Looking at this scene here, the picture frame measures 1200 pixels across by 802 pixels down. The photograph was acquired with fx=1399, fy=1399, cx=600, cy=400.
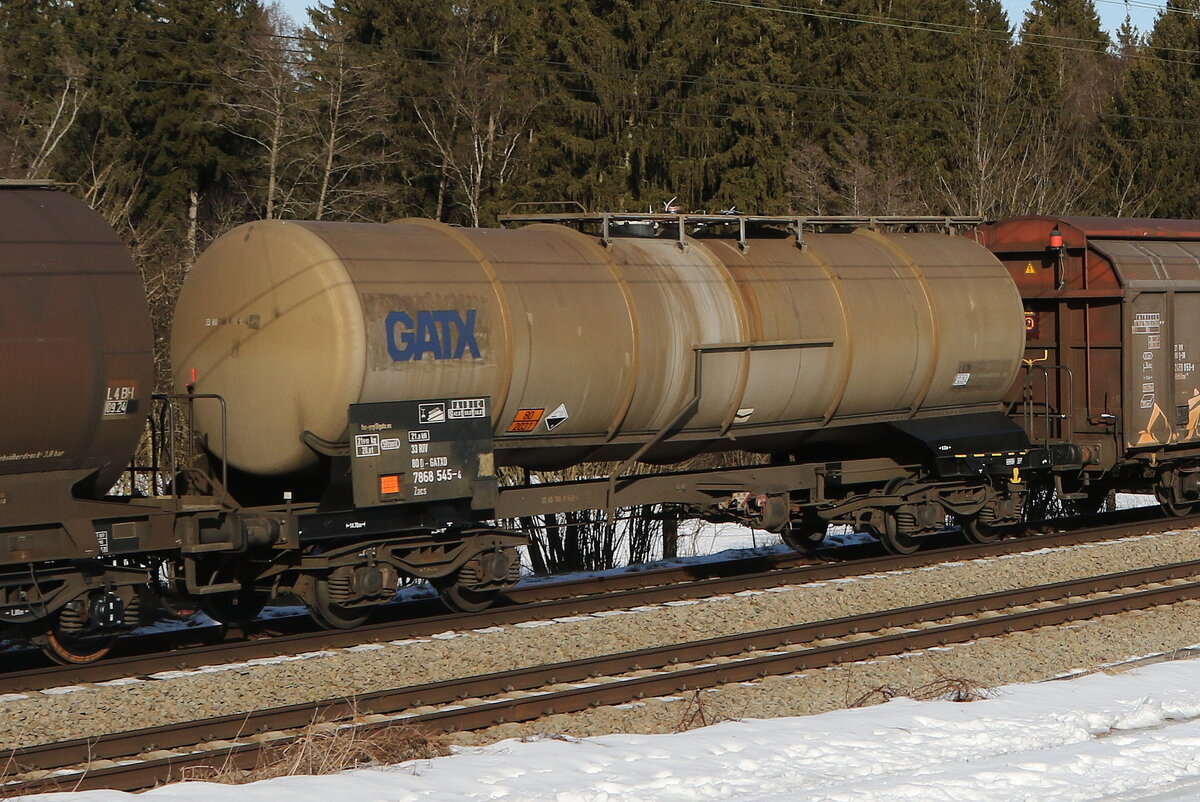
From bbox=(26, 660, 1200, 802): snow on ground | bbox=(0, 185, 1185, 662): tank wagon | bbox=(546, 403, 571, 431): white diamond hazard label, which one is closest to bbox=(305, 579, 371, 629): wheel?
bbox=(0, 185, 1185, 662): tank wagon

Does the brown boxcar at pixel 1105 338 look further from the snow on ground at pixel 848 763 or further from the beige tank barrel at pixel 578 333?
the snow on ground at pixel 848 763

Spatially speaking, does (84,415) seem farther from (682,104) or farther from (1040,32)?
(1040,32)

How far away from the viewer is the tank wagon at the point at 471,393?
1109cm

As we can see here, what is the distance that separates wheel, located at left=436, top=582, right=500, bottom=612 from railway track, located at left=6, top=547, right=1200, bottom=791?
7.84 ft

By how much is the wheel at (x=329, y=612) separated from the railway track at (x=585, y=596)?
0.18 metres

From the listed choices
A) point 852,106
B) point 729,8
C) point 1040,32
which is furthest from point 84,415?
point 1040,32

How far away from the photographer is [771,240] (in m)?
16.0

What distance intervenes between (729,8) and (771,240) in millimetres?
34899

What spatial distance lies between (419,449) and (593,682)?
2.60 m

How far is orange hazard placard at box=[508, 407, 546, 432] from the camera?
13062mm

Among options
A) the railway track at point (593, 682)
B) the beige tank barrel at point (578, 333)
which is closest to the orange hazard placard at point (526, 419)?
the beige tank barrel at point (578, 333)

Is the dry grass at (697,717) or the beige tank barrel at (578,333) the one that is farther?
the beige tank barrel at (578,333)

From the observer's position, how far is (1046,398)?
17797mm

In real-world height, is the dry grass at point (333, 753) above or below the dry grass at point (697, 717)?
above
